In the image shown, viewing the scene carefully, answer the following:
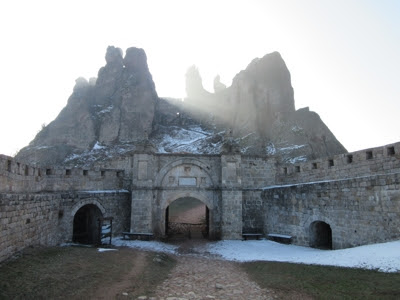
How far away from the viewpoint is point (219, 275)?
8.44 m

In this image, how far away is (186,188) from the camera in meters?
15.2

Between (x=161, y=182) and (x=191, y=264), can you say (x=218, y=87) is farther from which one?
(x=191, y=264)

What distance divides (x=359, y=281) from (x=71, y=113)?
56803mm

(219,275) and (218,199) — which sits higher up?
(218,199)

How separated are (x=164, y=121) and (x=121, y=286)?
5693 cm

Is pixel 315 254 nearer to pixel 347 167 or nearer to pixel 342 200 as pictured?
pixel 342 200

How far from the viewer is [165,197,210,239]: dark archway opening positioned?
16.2m

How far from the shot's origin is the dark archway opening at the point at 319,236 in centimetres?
1194

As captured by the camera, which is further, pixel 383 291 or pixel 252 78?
pixel 252 78

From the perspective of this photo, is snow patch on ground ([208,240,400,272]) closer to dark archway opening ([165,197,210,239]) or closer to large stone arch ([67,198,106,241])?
dark archway opening ([165,197,210,239])

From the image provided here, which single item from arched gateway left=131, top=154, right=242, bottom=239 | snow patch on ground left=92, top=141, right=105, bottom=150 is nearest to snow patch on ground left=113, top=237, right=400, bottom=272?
arched gateway left=131, top=154, right=242, bottom=239

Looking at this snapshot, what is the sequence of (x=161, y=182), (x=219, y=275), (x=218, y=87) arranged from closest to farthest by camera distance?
(x=219, y=275) → (x=161, y=182) → (x=218, y=87)

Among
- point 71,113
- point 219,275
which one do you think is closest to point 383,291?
point 219,275

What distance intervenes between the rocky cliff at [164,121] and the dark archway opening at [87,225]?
34.4 meters
